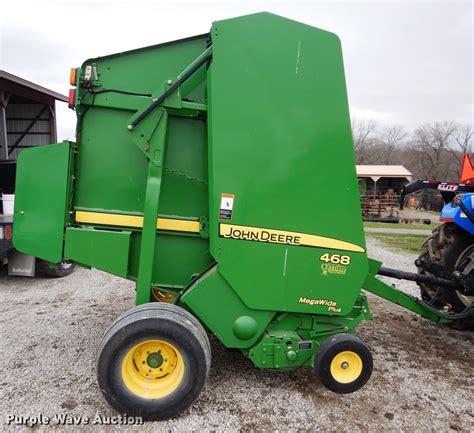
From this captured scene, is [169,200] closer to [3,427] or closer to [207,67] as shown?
[207,67]

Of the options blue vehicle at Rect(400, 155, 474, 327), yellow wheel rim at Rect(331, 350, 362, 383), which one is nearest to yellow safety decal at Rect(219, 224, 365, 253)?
yellow wheel rim at Rect(331, 350, 362, 383)

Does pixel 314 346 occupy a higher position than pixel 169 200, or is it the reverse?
pixel 169 200

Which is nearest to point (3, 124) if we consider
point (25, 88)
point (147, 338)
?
point (25, 88)

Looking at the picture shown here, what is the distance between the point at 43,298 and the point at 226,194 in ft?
11.8

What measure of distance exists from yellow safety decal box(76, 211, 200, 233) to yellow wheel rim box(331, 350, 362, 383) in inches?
55.8

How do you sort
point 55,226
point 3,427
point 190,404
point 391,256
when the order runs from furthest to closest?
1. point 391,256
2. point 55,226
3. point 190,404
4. point 3,427

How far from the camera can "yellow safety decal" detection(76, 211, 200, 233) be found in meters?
2.97

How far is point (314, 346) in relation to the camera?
2.84m

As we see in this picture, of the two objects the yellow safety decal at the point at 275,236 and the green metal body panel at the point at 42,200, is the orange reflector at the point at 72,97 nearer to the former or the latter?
the green metal body panel at the point at 42,200

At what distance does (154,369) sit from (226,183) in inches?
53.7

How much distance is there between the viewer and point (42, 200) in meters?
2.95

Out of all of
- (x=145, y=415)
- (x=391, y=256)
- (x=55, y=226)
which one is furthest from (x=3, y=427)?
(x=391, y=256)

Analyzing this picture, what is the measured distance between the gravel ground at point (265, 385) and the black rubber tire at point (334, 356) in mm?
133

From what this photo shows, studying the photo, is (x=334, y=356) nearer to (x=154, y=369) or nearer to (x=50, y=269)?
(x=154, y=369)
